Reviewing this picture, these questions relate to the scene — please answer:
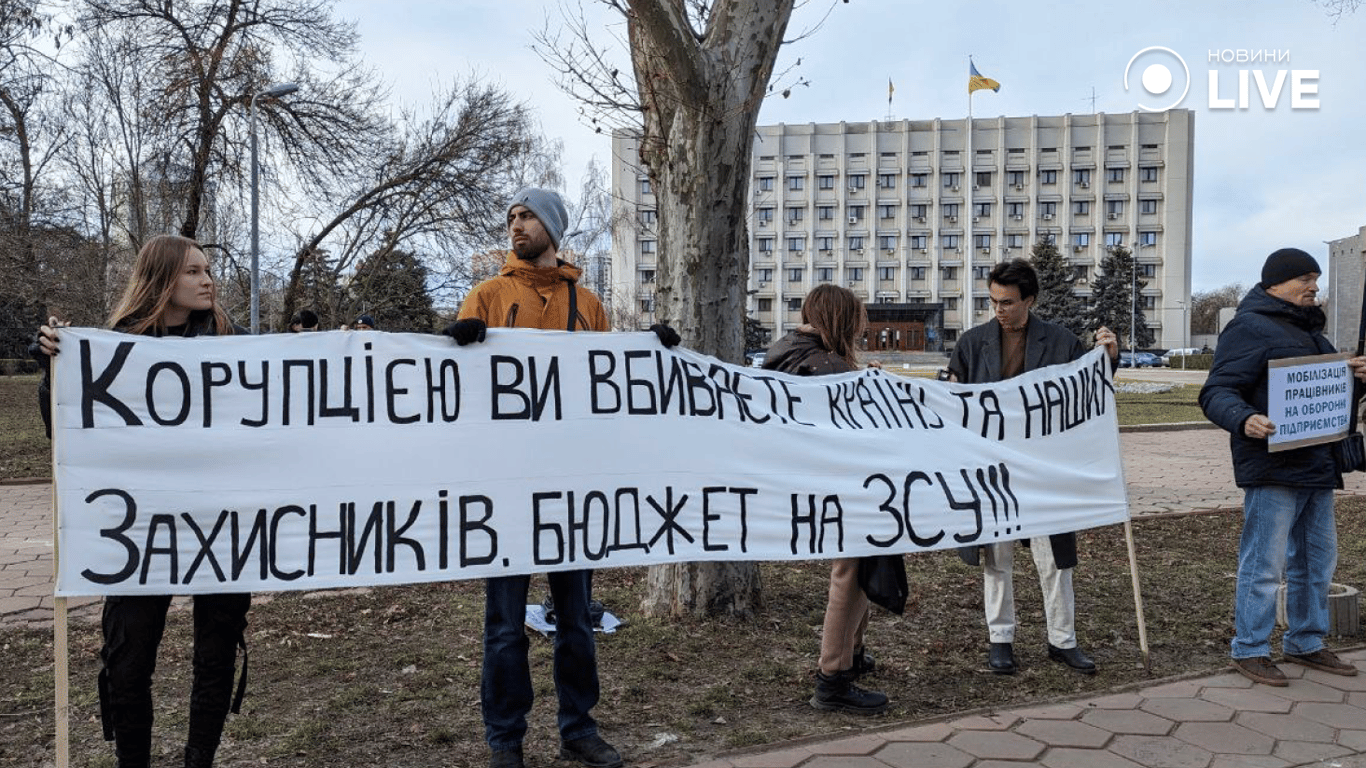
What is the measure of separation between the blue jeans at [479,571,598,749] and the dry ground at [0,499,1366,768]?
216mm

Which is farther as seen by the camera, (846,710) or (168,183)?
(168,183)

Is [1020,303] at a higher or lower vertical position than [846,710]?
higher

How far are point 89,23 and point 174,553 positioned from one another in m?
17.3

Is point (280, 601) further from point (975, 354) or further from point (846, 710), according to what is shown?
point (975, 354)

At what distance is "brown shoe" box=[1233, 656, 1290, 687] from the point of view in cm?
463

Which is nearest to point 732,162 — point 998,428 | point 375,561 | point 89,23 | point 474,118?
point 998,428

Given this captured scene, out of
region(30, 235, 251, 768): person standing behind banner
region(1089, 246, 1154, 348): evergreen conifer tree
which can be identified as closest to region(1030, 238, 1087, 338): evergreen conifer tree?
region(1089, 246, 1154, 348): evergreen conifer tree

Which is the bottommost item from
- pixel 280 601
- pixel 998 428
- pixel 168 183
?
pixel 280 601

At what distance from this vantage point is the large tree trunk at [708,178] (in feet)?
17.8

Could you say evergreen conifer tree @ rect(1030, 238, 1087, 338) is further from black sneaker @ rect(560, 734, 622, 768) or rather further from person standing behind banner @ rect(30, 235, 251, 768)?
person standing behind banner @ rect(30, 235, 251, 768)

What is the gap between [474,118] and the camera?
1889 cm

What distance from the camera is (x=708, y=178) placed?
5.47m

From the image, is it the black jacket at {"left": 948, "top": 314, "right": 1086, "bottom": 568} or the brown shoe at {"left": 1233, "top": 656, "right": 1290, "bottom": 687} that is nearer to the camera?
the brown shoe at {"left": 1233, "top": 656, "right": 1290, "bottom": 687}

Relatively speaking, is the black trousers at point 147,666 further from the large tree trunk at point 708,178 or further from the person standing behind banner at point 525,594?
the large tree trunk at point 708,178
